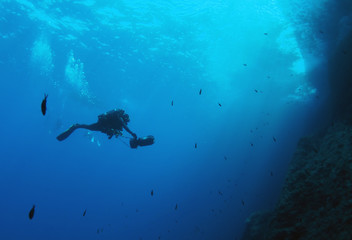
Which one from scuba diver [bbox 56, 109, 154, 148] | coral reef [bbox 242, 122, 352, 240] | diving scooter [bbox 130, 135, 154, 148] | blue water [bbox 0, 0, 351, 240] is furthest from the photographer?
blue water [bbox 0, 0, 351, 240]

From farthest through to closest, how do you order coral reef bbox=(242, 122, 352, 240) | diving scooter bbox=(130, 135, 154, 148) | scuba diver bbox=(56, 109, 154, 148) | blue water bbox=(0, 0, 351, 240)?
blue water bbox=(0, 0, 351, 240), scuba diver bbox=(56, 109, 154, 148), diving scooter bbox=(130, 135, 154, 148), coral reef bbox=(242, 122, 352, 240)

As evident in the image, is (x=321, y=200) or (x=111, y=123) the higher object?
(x=111, y=123)

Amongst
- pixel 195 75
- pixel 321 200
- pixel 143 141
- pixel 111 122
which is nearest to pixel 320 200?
pixel 321 200

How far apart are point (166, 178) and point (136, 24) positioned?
14705 cm

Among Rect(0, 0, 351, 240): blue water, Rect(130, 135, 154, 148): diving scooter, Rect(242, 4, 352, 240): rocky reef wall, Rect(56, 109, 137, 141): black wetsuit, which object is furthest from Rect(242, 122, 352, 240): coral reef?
Rect(56, 109, 137, 141): black wetsuit

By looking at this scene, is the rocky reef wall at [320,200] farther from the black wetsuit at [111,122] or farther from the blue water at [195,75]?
the black wetsuit at [111,122]

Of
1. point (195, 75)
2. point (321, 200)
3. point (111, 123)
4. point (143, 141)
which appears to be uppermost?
point (195, 75)

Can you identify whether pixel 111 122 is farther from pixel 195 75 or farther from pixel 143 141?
pixel 195 75

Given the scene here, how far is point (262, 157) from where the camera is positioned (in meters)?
54.0

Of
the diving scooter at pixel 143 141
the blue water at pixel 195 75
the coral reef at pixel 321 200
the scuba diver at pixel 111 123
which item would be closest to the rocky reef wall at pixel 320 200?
the coral reef at pixel 321 200

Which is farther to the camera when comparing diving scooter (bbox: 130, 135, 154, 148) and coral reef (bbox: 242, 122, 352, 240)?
diving scooter (bbox: 130, 135, 154, 148)

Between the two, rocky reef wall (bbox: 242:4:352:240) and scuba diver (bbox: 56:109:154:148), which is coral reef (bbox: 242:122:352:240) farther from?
scuba diver (bbox: 56:109:154:148)

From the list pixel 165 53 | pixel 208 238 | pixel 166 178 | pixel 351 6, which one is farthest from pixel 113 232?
A: pixel 166 178

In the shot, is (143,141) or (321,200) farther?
(143,141)
